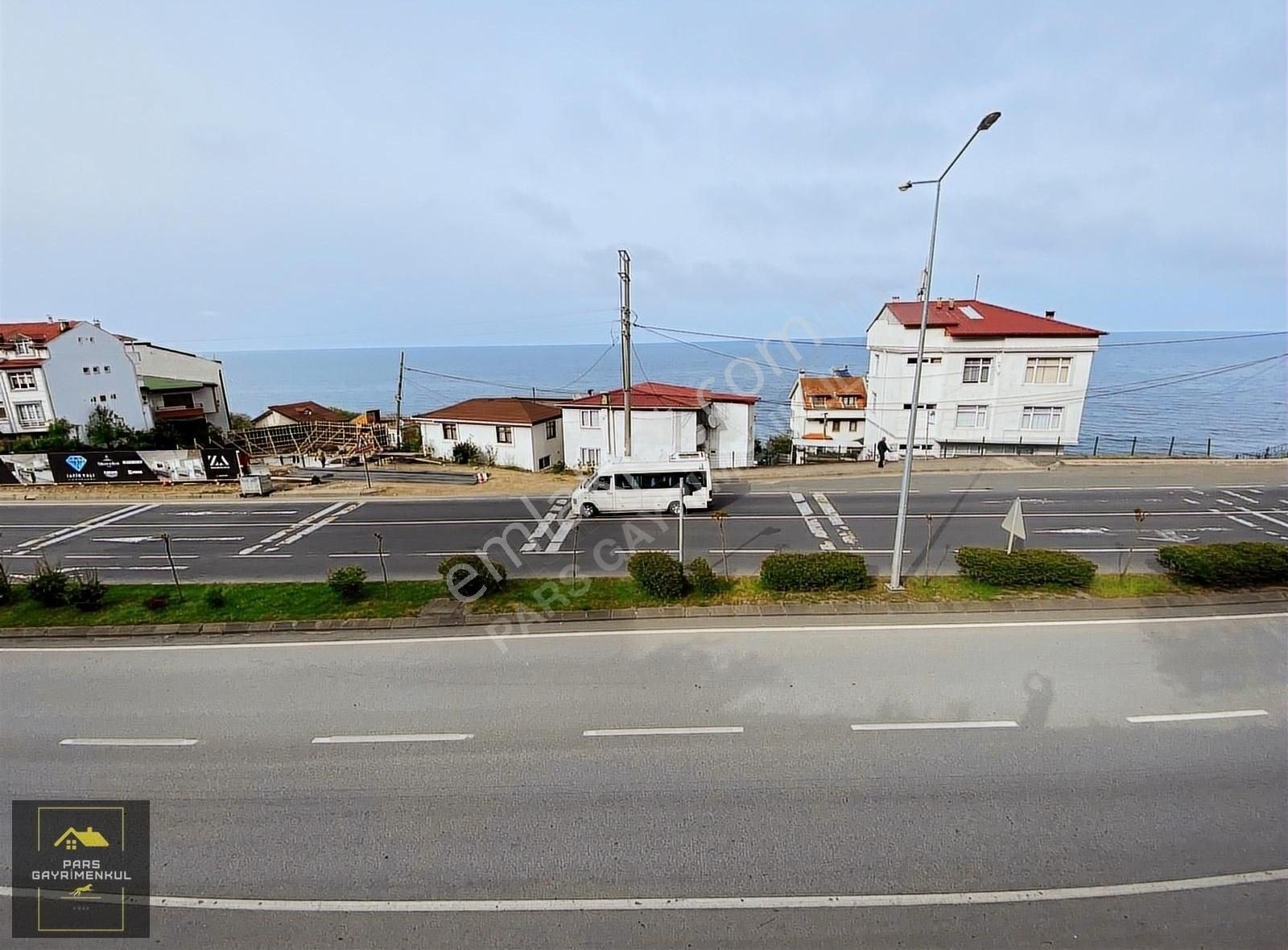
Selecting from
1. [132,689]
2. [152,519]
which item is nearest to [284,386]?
[152,519]

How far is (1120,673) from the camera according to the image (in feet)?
30.1

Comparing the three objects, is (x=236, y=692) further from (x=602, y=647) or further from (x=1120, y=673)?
(x=1120, y=673)

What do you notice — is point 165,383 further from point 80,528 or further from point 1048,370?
point 1048,370

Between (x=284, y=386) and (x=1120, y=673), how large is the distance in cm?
21503

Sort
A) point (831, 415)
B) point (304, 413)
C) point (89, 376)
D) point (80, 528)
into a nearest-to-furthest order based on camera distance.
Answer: point (80, 528) < point (89, 376) < point (831, 415) < point (304, 413)

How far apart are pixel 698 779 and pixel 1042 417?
36077 millimetres

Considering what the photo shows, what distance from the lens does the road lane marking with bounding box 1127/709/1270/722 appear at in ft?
26.5

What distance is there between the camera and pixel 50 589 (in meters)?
12.1

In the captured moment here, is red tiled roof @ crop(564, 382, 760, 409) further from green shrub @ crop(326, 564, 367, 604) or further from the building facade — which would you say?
green shrub @ crop(326, 564, 367, 604)

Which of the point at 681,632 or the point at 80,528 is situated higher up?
the point at 681,632

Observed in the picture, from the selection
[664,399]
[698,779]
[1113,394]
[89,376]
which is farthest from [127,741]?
[1113,394]

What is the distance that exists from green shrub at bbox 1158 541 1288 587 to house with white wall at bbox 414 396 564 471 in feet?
93.3

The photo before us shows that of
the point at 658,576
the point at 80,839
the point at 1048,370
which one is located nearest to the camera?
the point at 80,839

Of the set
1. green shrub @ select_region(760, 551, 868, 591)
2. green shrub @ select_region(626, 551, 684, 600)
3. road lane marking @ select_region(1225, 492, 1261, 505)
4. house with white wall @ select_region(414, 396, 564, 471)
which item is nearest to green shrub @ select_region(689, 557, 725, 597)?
green shrub @ select_region(626, 551, 684, 600)
